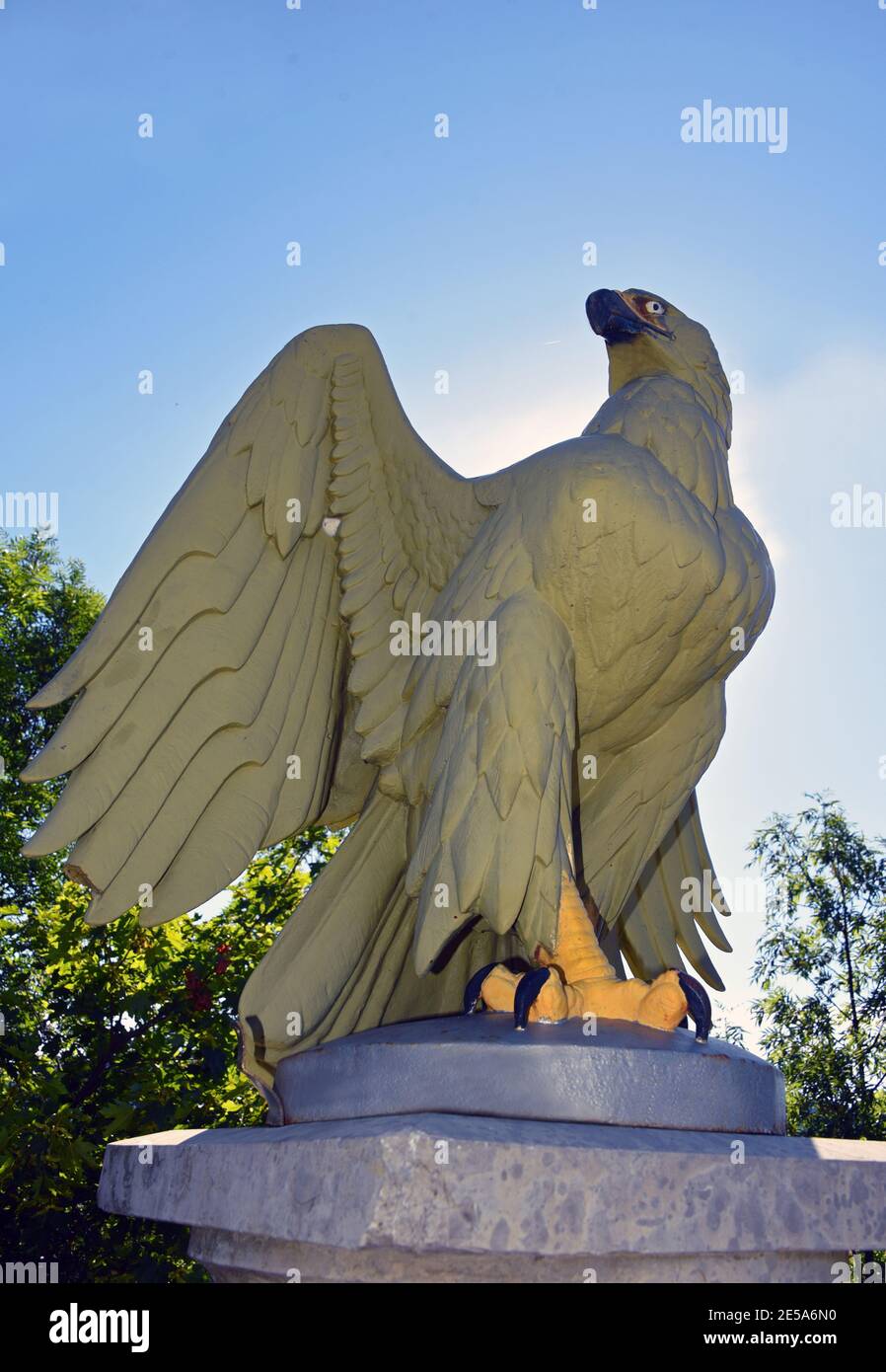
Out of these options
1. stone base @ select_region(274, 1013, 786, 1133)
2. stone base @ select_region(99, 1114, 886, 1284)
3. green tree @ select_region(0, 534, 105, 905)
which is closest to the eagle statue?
stone base @ select_region(274, 1013, 786, 1133)

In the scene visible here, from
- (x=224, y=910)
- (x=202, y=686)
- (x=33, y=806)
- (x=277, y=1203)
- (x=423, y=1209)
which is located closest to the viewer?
(x=423, y=1209)

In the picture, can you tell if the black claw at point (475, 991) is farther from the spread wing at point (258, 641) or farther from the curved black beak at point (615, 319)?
the curved black beak at point (615, 319)

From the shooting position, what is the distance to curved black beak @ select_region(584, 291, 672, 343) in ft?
10.6

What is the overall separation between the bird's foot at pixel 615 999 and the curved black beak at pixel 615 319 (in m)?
1.78

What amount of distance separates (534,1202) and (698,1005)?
0.70 m

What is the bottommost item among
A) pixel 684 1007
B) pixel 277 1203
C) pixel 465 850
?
pixel 277 1203

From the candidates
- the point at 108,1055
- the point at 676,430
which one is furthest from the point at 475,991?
the point at 108,1055

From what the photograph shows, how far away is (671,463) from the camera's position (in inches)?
115

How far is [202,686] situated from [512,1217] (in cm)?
154

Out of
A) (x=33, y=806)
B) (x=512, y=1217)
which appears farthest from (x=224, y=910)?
(x=512, y=1217)

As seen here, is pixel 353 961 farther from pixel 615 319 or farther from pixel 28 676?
pixel 28 676

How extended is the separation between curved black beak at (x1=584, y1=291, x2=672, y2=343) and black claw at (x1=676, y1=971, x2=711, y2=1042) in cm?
179

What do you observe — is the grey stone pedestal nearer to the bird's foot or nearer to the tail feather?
the bird's foot
